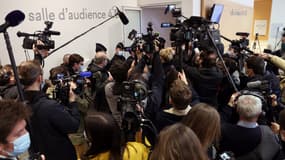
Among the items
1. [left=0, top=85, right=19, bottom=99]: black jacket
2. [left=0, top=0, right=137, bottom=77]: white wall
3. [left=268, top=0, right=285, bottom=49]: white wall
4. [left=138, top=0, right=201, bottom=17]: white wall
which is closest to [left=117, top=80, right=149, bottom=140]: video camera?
[left=0, top=85, right=19, bottom=99]: black jacket

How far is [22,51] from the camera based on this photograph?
3971 millimetres

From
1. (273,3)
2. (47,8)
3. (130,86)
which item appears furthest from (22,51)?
(273,3)

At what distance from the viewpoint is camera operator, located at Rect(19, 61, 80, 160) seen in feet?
5.73

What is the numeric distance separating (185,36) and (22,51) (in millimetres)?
2621

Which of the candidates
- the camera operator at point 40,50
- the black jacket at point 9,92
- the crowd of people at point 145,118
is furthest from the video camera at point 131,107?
the camera operator at point 40,50

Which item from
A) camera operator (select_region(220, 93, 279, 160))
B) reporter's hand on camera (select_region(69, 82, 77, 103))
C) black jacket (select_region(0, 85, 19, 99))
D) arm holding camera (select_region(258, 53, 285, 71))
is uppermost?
arm holding camera (select_region(258, 53, 285, 71))

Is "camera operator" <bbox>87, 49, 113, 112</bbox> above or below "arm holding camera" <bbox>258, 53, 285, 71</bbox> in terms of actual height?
below

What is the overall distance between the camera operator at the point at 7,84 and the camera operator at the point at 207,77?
1670 mm

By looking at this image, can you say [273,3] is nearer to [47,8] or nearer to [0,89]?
[47,8]

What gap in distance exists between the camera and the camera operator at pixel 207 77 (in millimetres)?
2629

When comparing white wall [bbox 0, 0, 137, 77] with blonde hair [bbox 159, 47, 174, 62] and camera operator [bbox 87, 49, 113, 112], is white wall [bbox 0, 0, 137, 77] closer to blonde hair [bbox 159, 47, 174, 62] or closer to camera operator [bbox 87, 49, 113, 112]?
camera operator [bbox 87, 49, 113, 112]

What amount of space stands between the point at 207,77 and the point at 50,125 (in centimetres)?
155

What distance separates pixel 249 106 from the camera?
166cm

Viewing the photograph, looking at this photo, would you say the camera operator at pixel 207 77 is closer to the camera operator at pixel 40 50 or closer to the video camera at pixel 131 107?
the video camera at pixel 131 107
